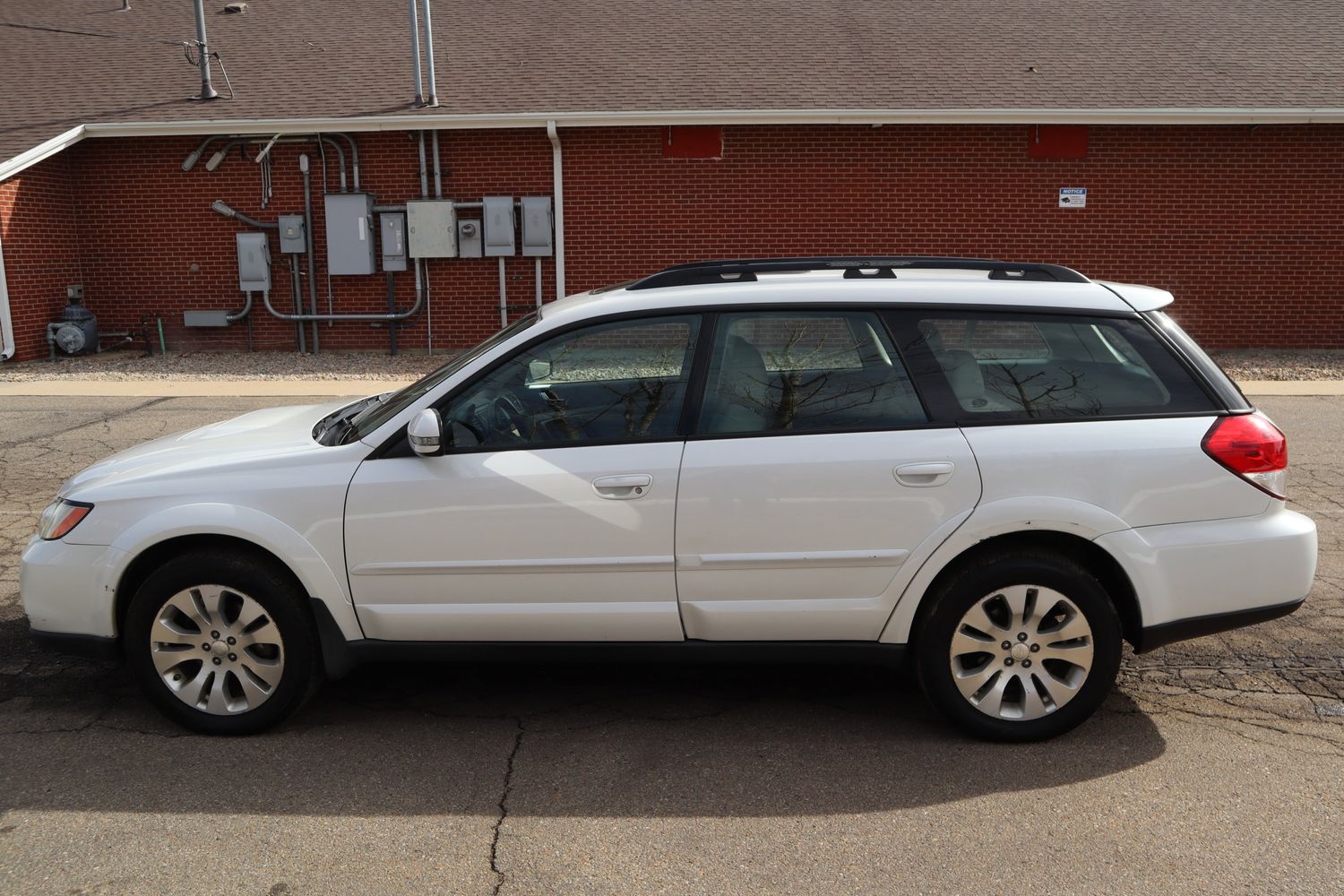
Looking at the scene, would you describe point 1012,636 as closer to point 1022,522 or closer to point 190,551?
point 1022,522

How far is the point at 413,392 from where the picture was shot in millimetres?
4551

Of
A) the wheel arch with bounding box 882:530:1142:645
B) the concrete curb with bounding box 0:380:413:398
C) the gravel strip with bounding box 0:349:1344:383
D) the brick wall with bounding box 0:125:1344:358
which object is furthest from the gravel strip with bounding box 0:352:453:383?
the wheel arch with bounding box 882:530:1142:645

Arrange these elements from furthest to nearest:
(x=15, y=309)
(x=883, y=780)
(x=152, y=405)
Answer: (x=15, y=309), (x=152, y=405), (x=883, y=780)

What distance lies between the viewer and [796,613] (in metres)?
4.12

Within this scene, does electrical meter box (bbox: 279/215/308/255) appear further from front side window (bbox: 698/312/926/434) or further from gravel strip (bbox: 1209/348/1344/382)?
front side window (bbox: 698/312/926/434)

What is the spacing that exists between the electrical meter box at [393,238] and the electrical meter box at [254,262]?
1585 millimetres

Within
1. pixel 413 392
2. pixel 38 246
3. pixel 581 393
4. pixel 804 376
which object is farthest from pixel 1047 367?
pixel 38 246

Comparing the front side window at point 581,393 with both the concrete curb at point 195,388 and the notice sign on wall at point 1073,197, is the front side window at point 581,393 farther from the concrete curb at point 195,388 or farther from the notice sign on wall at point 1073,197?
the notice sign on wall at point 1073,197

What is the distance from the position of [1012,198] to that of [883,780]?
517 inches

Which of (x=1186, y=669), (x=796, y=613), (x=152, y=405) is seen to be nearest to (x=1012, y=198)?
(x=152, y=405)

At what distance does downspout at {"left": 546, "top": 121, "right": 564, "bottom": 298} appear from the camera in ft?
51.2

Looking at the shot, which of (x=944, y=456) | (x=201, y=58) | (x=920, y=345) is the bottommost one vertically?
(x=944, y=456)

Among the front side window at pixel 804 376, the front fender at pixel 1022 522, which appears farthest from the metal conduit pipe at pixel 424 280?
the front fender at pixel 1022 522

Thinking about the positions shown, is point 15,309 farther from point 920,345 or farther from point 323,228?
point 920,345
